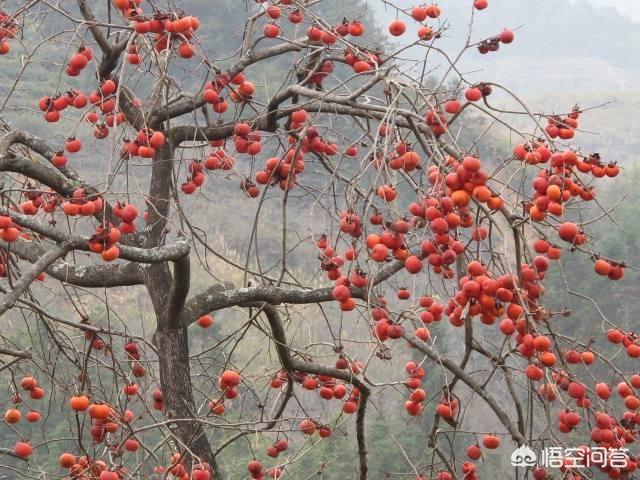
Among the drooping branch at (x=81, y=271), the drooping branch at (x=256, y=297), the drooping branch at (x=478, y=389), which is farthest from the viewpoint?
the drooping branch at (x=81, y=271)

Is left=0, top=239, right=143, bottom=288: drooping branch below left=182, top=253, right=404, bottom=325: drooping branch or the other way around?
the other way around

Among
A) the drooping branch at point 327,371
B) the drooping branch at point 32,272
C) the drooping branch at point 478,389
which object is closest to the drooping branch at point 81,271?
the drooping branch at point 327,371

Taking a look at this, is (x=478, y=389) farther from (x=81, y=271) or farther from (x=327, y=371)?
(x=81, y=271)

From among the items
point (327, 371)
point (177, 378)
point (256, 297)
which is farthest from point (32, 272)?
point (327, 371)

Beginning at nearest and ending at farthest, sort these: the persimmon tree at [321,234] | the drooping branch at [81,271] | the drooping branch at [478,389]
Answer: the persimmon tree at [321,234]
the drooping branch at [478,389]
the drooping branch at [81,271]

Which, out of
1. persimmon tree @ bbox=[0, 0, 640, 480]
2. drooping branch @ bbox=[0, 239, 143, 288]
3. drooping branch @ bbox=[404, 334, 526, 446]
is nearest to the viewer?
persimmon tree @ bbox=[0, 0, 640, 480]

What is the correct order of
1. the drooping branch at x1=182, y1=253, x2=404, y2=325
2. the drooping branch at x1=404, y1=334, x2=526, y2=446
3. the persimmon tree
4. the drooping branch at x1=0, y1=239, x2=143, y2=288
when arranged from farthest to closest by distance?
the drooping branch at x1=0, y1=239, x2=143, y2=288
the drooping branch at x1=182, y1=253, x2=404, y2=325
the drooping branch at x1=404, y1=334, x2=526, y2=446
the persimmon tree

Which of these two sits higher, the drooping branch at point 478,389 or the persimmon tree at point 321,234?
the persimmon tree at point 321,234

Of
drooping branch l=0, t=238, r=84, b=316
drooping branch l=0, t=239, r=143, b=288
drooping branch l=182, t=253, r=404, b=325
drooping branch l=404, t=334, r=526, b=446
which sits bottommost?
drooping branch l=404, t=334, r=526, b=446

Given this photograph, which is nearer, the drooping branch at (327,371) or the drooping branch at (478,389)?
the drooping branch at (478,389)

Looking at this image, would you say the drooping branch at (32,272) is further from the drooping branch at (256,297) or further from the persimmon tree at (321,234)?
the drooping branch at (256,297)

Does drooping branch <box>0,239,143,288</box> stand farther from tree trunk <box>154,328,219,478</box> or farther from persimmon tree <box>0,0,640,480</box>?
tree trunk <box>154,328,219,478</box>

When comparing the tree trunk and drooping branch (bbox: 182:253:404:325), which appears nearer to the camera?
drooping branch (bbox: 182:253:404:325)

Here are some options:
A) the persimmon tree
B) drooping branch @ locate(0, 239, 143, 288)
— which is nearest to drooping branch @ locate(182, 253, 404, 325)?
the persimmon tree
